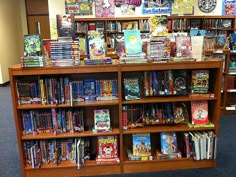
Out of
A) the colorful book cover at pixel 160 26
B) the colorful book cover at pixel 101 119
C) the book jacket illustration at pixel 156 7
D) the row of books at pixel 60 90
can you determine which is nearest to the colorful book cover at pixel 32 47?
the row of books at pixel 60 90

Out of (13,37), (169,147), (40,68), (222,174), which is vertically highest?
(13,37)

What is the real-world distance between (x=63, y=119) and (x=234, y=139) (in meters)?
2.35

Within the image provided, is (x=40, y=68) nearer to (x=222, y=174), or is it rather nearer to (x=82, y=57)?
(x=82, y=57)

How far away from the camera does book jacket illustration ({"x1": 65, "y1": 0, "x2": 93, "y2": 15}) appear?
6.52 m

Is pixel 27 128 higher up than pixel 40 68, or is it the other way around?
pixel 40 68

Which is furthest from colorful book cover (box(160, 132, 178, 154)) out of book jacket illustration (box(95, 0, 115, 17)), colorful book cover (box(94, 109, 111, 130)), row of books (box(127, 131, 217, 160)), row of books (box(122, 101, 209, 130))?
book jacket illustration (box(95, 0, 115, 17))

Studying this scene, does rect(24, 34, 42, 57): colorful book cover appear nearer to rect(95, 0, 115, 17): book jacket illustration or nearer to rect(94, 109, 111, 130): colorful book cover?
rect(94, 109, 111, 130): colorful book cover

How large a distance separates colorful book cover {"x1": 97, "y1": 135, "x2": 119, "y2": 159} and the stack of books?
34.0 inches

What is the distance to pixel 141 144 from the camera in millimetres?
2670

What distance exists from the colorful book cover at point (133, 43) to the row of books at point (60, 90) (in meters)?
0.35

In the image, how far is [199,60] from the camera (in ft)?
8.32

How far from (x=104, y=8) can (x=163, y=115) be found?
4.65 m

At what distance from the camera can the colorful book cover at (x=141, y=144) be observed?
8.73 ft

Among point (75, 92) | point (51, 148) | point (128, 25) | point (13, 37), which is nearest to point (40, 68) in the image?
point (75, 92)
